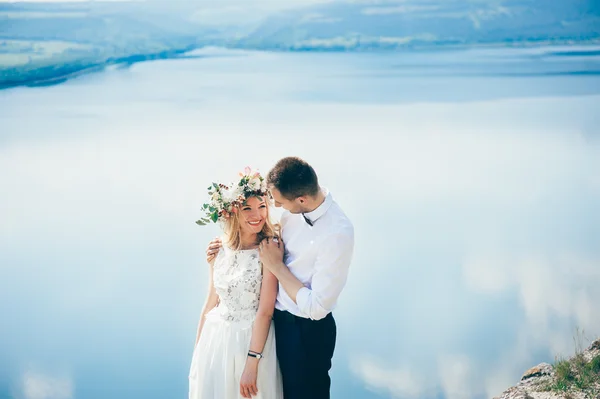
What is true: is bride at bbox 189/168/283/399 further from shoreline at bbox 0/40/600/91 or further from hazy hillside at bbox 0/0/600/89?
shoreline at bbox 0/40/600/91

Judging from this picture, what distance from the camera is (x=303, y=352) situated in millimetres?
2359

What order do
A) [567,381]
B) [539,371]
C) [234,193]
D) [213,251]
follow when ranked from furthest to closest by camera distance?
[539,371]
[567,381]
[213,251]
[234,193]

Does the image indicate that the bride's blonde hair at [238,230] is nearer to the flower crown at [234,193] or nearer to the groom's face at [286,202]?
the flower crown at [234,193]

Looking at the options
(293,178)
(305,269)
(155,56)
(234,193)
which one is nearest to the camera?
(293,178)

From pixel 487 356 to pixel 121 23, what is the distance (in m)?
11.1

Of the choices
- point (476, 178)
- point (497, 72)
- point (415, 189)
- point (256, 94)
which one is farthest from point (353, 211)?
point (497, 72)

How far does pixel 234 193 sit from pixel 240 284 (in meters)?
0.32

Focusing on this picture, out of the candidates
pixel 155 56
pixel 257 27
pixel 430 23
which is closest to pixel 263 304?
pixel 257 27

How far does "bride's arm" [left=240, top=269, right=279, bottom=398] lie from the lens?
234 centimetres

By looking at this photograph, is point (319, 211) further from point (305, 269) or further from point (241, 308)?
point (241, 308)

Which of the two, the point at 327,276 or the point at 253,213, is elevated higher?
the point at 253,213

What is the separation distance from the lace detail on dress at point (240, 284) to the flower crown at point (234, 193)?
157 millimetres

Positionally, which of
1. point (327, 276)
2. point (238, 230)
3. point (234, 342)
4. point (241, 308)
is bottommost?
point (234, 342)

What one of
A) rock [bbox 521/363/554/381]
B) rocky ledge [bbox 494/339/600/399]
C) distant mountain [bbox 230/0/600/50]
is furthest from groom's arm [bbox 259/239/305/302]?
distant mountain [bbox 230/0/600/50]
